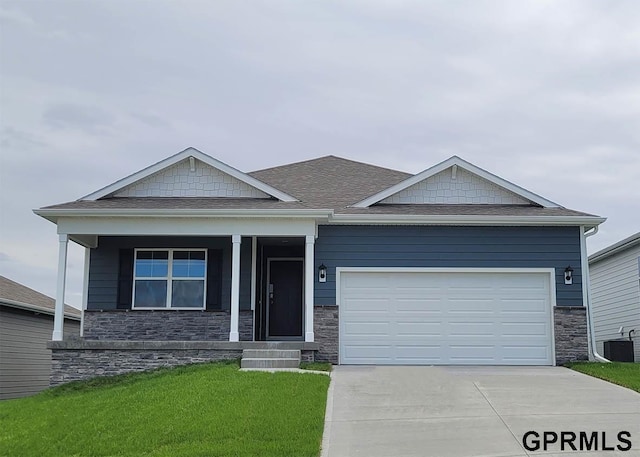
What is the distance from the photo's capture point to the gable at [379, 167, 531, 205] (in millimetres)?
15820

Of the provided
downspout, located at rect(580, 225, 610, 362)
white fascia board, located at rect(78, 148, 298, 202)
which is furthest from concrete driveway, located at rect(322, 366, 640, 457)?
white fascia board, located at rect(78, 148, 298, 202)

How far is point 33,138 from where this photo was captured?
53.3 feet

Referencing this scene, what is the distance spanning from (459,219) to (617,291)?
6.85 metres

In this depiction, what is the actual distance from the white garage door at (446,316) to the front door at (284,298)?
66.3 inches

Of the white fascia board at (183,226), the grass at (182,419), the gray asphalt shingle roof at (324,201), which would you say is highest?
the gray asphalt shingle roof at (324,201)

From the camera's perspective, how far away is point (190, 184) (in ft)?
51.7

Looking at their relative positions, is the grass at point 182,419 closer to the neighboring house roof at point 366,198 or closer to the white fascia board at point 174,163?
the neighboring house roof at point 366,198

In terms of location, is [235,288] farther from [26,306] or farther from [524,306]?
[26,306]

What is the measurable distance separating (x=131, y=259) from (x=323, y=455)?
29.6 feet

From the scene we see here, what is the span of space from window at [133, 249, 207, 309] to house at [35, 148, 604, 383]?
24 mm

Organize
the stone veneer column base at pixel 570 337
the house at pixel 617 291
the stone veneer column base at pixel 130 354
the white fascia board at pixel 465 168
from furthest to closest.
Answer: the house at pixel 617 291, the white fascia board at pixel 465 168, the stone veneer column base at pixel 570 337, the stone veneer column base at pixel 130 354

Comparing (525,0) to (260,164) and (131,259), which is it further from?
(260,164)

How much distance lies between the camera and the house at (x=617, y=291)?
17.7 m

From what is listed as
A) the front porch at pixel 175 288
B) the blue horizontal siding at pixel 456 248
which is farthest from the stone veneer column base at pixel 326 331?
the blue horizontal siding at pixel 456 248
